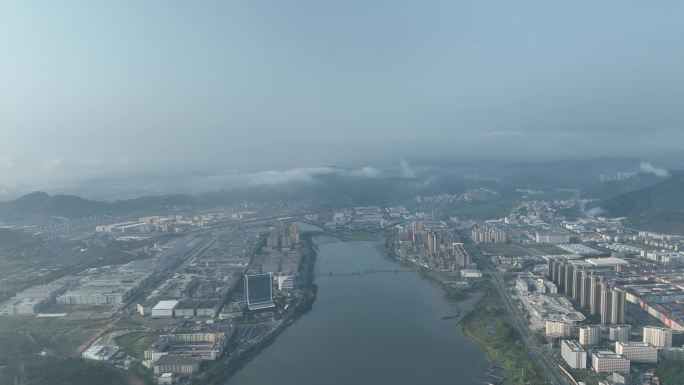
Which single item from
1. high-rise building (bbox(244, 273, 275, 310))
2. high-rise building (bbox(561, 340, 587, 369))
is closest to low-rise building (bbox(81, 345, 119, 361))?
high-rise building (bbox(244, 273, 275, 310))

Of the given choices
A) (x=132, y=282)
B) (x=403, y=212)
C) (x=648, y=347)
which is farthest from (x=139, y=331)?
(x=403, y=212)

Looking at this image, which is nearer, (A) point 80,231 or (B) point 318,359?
(B) point 318,359

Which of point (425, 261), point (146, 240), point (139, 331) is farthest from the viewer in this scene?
point (146, 240)

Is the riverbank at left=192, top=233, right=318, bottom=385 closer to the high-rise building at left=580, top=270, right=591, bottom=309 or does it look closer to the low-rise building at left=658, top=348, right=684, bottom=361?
the high-rise building at left=580, top=270, right=591, bottom=309

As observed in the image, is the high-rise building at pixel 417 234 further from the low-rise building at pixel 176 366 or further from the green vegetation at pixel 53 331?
the low-rise building at pixel 176 366

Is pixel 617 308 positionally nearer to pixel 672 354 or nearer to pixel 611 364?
pixel 672 354

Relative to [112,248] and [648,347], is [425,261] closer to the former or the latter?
[648,347]
